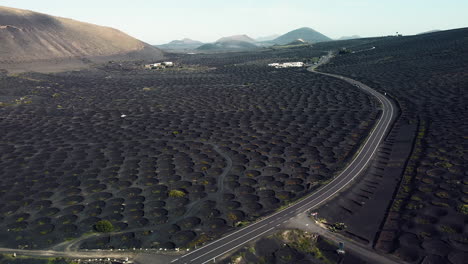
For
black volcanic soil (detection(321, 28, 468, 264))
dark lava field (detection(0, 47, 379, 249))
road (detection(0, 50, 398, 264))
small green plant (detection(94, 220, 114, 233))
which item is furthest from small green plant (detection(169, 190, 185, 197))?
black volcanic soil (detection(321, 28, 468, 264))

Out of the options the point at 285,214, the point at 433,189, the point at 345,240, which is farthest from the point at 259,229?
the point at 433,189

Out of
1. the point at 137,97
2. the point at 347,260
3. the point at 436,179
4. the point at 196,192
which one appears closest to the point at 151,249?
the point at 196,192

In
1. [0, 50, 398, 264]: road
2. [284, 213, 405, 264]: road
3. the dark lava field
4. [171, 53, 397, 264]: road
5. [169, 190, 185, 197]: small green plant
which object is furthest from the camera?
[169, 190, 185, 197]: small green plant

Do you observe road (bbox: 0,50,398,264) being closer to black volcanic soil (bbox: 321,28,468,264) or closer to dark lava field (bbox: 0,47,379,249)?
dark lava field (bbox: 0,47,379,249)

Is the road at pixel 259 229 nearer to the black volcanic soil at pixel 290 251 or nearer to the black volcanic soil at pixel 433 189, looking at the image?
the black volcanic soil at pixel 290 251

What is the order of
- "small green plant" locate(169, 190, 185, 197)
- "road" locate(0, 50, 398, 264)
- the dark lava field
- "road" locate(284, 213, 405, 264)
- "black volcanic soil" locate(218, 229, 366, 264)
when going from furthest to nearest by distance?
"small green plant" locate(169, 190, 185, 197), the dark lava field, "road" locate(0, 50, 398, 264), "black volcanic soil" locate(218, 229, 366, 264), "road" locate(284, 213, 405, 264)

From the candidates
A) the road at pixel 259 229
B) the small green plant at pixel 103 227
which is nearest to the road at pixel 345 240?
the road at pixel 259 229
